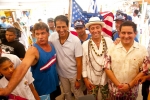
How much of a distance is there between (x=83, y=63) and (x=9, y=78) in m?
1.02

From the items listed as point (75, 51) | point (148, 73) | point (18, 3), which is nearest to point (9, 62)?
point (75, 51)

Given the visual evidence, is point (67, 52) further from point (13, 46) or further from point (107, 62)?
point (13, 46)

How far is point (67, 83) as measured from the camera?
250 cm

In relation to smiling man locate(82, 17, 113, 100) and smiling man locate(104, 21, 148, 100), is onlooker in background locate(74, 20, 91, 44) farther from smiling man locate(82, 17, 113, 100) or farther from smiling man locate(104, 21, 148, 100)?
smiling man locate(104, 21, 148, 100)

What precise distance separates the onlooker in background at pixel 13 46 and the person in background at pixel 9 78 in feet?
4.38

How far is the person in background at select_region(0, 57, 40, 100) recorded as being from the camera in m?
1.49

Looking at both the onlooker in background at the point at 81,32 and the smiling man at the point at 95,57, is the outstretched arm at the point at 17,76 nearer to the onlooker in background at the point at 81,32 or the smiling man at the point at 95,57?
the smiling man at the point at 95,57

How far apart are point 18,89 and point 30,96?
0.17 meters

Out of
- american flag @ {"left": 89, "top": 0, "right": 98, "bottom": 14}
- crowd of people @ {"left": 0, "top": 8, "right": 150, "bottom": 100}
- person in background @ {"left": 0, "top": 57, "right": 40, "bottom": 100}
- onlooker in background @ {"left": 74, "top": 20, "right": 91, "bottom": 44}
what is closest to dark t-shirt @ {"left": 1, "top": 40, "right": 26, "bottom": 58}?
crowd of people @ {"left": 0, "top": 8, "right": 150, "bottom": 100}

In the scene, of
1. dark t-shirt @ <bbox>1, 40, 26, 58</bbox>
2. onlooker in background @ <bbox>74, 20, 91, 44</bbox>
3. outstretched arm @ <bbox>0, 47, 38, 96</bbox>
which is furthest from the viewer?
dark t-shirt @ <bbox>1, 40, 26, 58</bbox>

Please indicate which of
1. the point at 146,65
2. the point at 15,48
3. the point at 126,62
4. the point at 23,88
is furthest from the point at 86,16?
the point at 23,88

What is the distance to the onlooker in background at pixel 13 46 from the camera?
116 inches

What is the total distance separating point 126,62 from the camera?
1.92 meters

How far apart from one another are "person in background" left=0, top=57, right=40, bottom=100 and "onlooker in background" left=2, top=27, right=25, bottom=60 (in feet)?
4.38
